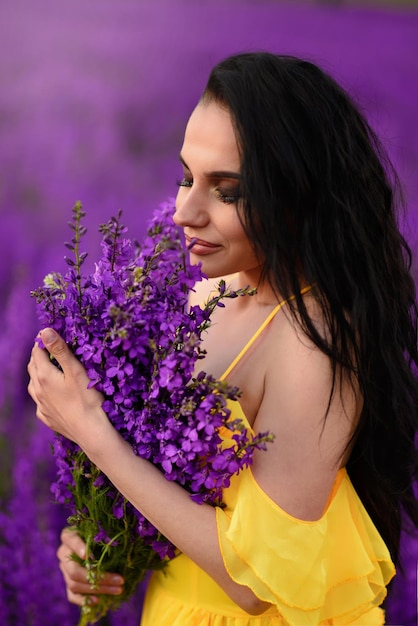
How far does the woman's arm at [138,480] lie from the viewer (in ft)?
3.09

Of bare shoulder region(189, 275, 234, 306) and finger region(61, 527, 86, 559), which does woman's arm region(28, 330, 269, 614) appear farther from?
bare shoulder region(189, 275, 234, 306)

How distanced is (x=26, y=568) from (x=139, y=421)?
0.90 metres

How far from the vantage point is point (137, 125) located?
2.32 metres

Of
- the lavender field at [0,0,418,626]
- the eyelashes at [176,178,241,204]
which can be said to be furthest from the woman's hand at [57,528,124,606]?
the lavender field at [0,0,418,626]

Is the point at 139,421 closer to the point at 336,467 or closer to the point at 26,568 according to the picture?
the point at 336,467

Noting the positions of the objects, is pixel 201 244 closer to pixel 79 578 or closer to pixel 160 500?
pixel 160 500

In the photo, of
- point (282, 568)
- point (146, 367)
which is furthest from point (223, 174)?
point (282, 568)

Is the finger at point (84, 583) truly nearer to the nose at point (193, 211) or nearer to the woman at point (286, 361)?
the woman at point (286, 361)

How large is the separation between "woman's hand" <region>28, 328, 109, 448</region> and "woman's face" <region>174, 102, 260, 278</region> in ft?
0.71

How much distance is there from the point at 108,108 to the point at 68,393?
149 cm

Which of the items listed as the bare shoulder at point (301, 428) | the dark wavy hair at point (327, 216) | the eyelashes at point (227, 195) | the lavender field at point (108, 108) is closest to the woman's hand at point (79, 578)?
the bare shoulder at point (301, 428)

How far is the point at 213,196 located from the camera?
1.01m

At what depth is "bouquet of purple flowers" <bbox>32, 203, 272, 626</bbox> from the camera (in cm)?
88

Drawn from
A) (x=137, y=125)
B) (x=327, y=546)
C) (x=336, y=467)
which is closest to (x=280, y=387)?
(x=336, y=467)
